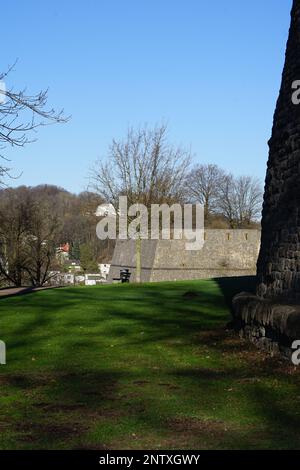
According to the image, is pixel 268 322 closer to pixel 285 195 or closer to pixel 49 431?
pixel 285 195

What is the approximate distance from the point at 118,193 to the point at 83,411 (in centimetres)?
3204

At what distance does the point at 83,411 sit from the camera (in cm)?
701

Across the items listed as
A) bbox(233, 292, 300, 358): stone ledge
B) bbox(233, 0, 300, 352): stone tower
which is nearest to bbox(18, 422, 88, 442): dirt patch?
bbox(233, 292, 300, 358): stone ledge

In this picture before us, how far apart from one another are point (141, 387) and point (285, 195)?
193 inches

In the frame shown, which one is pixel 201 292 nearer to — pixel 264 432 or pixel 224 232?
pixel 264 432

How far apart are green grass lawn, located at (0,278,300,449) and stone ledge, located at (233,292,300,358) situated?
0.22m

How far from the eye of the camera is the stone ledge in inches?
364

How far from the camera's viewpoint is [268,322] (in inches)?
404

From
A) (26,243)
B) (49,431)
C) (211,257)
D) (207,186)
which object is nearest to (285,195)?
(49,431)

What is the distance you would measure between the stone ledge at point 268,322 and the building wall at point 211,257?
123 ft

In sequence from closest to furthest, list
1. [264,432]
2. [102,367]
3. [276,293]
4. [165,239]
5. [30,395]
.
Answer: [264,432], [30,395], [102,367], [276,293], [165,239]

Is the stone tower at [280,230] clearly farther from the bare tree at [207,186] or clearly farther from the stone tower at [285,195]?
the bare tree at [207,186]

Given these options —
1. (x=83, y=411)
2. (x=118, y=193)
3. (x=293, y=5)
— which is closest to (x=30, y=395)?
(x=83, y=411)

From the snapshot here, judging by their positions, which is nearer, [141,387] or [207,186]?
[141,387]
